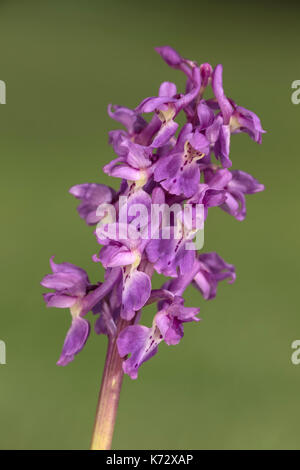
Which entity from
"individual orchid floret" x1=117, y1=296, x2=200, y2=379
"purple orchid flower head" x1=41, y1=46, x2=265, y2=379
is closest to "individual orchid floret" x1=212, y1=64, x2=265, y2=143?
"purple orchid flower head" x1=41, y1=46, x2=265, y2=379

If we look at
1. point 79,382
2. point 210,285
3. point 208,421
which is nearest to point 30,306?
point 79,382

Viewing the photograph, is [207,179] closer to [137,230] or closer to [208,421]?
[137,230]

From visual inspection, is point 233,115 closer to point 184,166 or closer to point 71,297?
point 184,166

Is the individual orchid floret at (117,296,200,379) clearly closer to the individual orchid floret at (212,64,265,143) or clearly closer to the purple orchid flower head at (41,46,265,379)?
the purple orchid flower head at (41,46,265,379)

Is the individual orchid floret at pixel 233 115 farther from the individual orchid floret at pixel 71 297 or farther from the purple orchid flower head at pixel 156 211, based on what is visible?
the individual orchid floret at pixel 71 297

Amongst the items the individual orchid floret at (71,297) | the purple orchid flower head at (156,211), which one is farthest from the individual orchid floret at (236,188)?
the individual orchid floret at (71,297)
